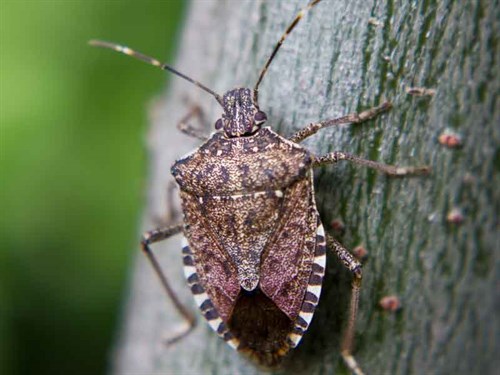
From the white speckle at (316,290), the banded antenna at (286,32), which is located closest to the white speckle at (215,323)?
the white speckle at (316,290)

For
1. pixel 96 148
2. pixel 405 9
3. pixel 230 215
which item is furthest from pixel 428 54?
pixel 96 148

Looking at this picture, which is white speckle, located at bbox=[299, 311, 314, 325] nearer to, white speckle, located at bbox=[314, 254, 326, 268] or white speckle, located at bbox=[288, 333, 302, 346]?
white speckle, located at bbox=[288, 333, 302, 346]

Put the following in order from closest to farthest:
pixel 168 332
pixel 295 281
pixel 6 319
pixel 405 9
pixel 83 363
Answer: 1. pixel 405 9
2. pixel 295 281
3. pixel 168 332
4. pixel 6 319
5. pixel 83 363

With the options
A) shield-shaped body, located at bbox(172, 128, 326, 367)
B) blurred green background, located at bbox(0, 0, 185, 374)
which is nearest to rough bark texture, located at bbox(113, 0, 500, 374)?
shield-shaped body, located at bbox(172, 128, 326, 367)

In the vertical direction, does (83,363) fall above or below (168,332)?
below

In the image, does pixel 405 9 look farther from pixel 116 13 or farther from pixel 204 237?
pixel 116 13

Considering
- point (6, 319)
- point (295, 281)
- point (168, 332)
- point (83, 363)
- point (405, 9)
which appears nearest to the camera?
point (405, 9)
